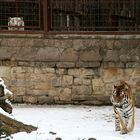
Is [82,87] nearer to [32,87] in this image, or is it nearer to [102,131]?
[32,87]

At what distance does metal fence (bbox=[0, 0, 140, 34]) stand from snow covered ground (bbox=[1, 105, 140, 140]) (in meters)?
1.89

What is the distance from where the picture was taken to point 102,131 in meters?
8.55

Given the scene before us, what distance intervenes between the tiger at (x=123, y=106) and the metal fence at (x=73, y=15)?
3.21 m

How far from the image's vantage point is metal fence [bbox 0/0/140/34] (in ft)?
37.2

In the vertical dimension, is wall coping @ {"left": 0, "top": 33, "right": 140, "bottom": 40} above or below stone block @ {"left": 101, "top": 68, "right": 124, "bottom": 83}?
above

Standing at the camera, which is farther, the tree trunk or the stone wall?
the stone wall

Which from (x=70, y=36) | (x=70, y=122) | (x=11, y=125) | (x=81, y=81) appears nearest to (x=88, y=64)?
(x=81, y=81)

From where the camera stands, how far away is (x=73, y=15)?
461 inches

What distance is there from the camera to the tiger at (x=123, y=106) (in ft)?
26.8

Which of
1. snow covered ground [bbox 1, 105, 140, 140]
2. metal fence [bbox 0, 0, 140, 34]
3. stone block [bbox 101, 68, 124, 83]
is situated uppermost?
metal fence [bbox 0, 0, 140, 34]

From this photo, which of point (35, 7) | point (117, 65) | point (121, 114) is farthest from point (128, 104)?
point (35, 7)

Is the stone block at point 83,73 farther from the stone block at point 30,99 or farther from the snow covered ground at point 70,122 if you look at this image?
the stone block at point 30,99

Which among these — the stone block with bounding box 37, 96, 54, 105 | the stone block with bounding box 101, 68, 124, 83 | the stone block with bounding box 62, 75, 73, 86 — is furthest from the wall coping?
the stone block with bounding box 37, 96, 54, 105

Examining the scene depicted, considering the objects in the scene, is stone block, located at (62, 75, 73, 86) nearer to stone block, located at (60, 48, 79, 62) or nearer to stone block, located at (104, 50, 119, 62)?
stone block, located at (60, 48, 79, 62)
